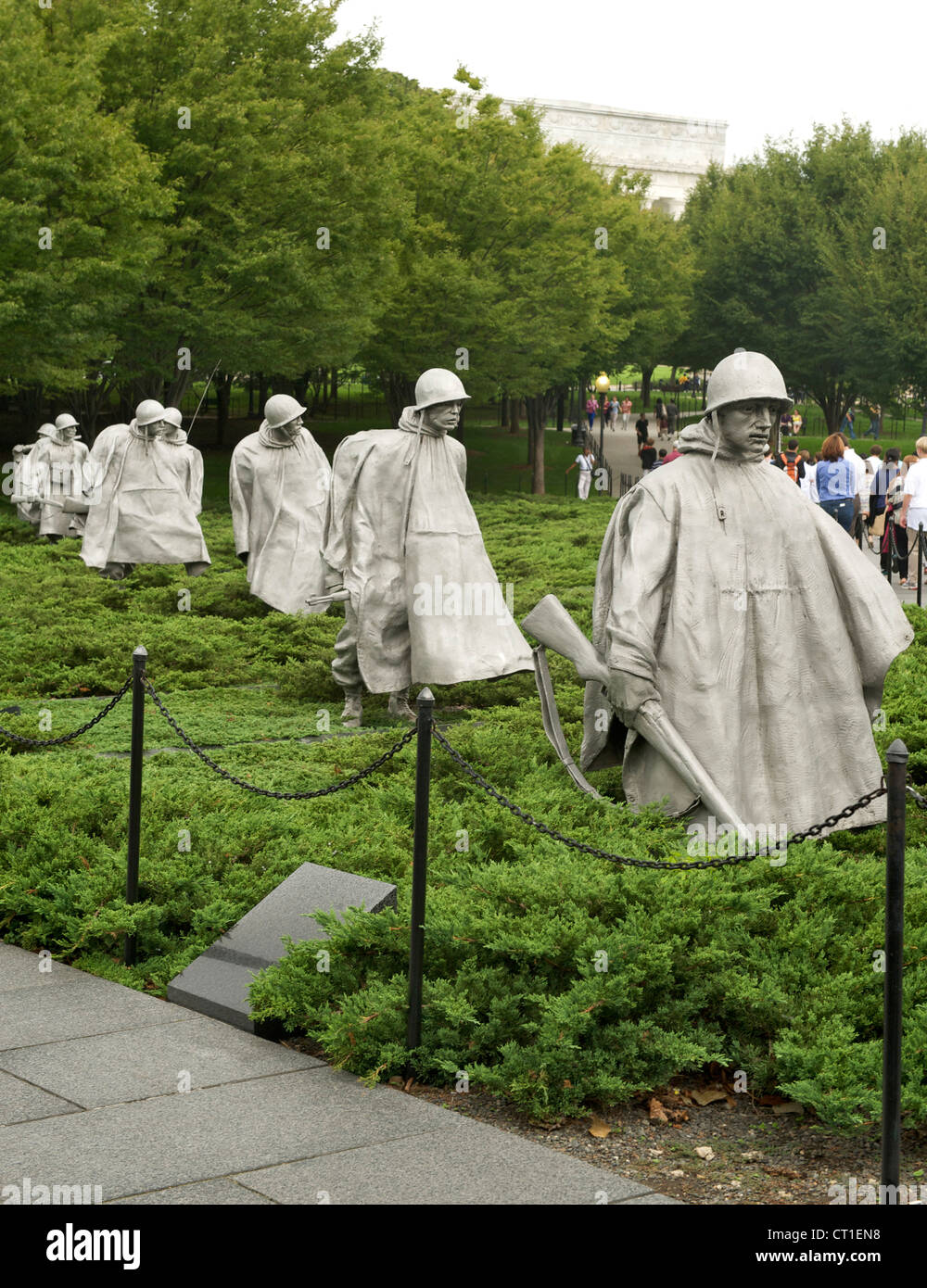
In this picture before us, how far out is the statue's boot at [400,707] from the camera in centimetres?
1082

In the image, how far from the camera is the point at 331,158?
3114 cm

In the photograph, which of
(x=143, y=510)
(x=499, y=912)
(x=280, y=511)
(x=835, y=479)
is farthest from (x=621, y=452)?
(x=499, y=912)

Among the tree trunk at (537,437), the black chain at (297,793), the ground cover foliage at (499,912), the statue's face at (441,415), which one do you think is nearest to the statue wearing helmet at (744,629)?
the ground cover foliage at (499,912)

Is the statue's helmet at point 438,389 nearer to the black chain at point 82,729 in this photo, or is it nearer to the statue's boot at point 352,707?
the statue's boot at point 352,707

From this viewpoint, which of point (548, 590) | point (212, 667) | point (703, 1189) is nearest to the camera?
point (703, 1189)

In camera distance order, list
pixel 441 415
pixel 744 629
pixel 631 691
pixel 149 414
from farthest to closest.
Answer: pixel 149 414 → pixel 441 415 → pixel 744 629 → pixel 631 691

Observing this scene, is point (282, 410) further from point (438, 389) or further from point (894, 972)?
point (894, 972)

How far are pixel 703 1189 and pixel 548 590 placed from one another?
11682 mm

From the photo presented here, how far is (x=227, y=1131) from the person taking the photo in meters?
4.44

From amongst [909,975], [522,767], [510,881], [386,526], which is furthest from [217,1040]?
[386,526]

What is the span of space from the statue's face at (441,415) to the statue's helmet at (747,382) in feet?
12.7

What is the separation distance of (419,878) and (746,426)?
2.70 meters

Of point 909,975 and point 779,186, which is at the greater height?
point 779,186

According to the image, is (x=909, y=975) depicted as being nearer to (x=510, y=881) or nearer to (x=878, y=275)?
(x=510, y=881)
